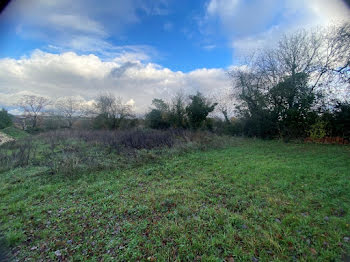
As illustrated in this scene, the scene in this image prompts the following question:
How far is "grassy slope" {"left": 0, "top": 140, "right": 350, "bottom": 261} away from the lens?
75.0 inches

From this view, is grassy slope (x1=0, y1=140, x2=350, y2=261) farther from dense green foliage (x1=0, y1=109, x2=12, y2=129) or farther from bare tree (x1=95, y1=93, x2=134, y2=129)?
dense green foliage (x1=0, y1=109, x2=12, y2=129)

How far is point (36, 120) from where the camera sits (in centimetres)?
2364

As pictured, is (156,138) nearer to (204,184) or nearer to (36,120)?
→ (204,184)

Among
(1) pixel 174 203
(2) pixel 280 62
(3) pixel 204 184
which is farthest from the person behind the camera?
(2) pixel 280 62

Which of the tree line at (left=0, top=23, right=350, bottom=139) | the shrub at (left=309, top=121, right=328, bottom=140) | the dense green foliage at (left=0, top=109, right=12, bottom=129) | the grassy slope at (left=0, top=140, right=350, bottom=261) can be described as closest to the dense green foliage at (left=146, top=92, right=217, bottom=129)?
the tree line at (left=0, top=23, right=350, bottom=139)

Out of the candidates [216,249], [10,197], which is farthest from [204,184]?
[10,197]

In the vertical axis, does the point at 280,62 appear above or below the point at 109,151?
above

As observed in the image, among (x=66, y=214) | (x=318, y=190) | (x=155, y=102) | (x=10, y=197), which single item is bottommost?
(x=10, y=197)

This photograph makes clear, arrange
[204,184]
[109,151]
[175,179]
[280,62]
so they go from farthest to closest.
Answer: [280,62] < [109,151] < [175,179] < [204,184]

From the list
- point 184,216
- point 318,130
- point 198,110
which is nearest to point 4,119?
point 198,110

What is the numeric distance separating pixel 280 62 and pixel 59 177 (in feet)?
57.7

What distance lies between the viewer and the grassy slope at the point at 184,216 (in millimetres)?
1906

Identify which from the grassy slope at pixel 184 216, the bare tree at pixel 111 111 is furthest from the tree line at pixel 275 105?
the grassy slope at pixel 184 216

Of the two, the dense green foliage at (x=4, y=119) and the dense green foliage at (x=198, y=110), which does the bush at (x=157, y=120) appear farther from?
the dense green foliage at (x=4, y=119)
